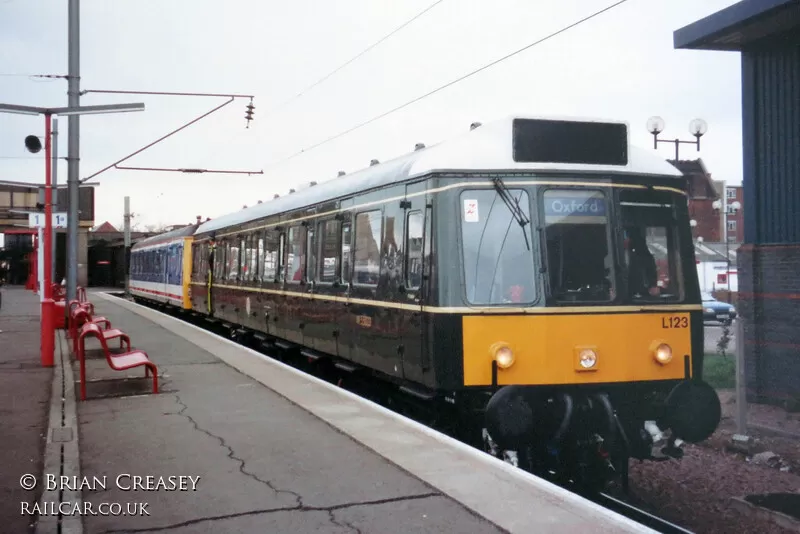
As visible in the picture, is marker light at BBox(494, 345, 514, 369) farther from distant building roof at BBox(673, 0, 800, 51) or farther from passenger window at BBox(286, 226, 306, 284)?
distant building roof at BBox(673, 0, 800, 51)

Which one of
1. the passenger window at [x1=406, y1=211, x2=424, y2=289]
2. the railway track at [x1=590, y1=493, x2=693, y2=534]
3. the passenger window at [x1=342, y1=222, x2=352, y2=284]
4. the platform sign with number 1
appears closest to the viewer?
the railway track at [x1=590, y1=493, x2=693, y2=534]

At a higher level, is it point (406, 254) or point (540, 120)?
point (540, 120)

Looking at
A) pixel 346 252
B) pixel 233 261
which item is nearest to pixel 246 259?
pixel 233 261

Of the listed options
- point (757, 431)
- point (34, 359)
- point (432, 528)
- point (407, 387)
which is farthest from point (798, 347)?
point (34, 359)

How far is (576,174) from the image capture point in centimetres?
740

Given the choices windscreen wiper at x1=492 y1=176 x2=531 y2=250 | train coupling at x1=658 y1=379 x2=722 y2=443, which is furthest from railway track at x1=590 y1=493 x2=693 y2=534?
windscreen wiper at x1=492 y1=176 x2=531 y2=250

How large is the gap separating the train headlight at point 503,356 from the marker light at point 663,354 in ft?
4.38

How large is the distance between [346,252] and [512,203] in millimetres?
3155

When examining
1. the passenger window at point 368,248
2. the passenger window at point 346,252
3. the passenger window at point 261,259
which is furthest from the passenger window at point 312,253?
the passenger window at point 261,259

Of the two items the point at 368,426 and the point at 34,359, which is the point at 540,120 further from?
the point at 34,359

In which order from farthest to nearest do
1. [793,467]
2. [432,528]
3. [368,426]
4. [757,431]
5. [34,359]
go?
[34,359] → [757,431] → [793,467] → [368,426] → [432,528]

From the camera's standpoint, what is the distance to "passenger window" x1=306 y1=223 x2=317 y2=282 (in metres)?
11.2

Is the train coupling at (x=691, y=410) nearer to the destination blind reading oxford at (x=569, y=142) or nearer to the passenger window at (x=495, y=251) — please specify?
the passenger window at (x=495, y=251)

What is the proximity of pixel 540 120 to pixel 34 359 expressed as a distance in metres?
9.92
